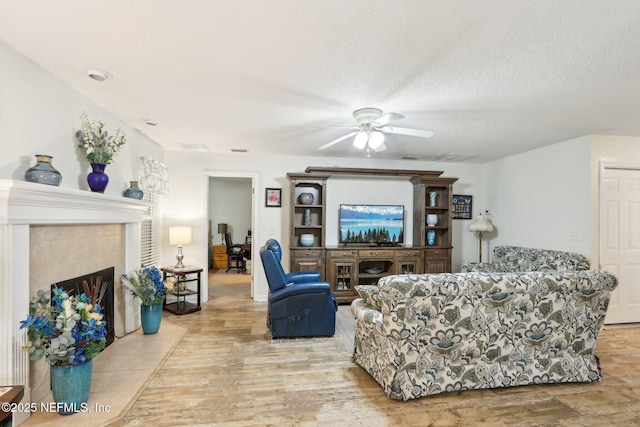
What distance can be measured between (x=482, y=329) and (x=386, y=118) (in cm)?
192

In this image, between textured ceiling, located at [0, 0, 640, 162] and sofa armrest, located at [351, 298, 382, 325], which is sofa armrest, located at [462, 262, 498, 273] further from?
sofa armrest, located at [351, 298, 382, 325]

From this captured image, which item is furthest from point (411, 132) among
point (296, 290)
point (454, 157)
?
point (454, 157)

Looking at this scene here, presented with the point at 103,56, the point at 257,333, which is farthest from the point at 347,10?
the point at 257,333

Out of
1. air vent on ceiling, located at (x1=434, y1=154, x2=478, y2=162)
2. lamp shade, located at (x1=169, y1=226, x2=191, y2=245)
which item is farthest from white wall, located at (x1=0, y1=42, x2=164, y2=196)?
air vent on ceiling, located at (x1=434, y1=154, x2=478, y2=162)

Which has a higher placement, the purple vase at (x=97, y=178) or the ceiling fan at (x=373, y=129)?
the ceiling fan at (x=373, y=129)

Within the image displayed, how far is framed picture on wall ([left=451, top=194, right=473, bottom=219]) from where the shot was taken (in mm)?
5934

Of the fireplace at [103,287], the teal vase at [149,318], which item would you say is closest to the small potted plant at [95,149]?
the fireplace at [103,287]

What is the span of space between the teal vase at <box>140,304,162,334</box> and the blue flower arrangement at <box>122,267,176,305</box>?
62mm

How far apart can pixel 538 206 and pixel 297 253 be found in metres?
3.70

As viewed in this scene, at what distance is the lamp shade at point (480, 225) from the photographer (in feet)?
17.8

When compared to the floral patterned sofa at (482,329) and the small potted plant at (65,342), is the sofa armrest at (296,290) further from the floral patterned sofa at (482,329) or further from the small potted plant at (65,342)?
the small potted plant at (65,342)

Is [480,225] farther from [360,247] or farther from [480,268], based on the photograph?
[360,247]

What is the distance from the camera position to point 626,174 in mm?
4125

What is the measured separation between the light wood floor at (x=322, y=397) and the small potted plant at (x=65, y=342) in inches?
15.6
